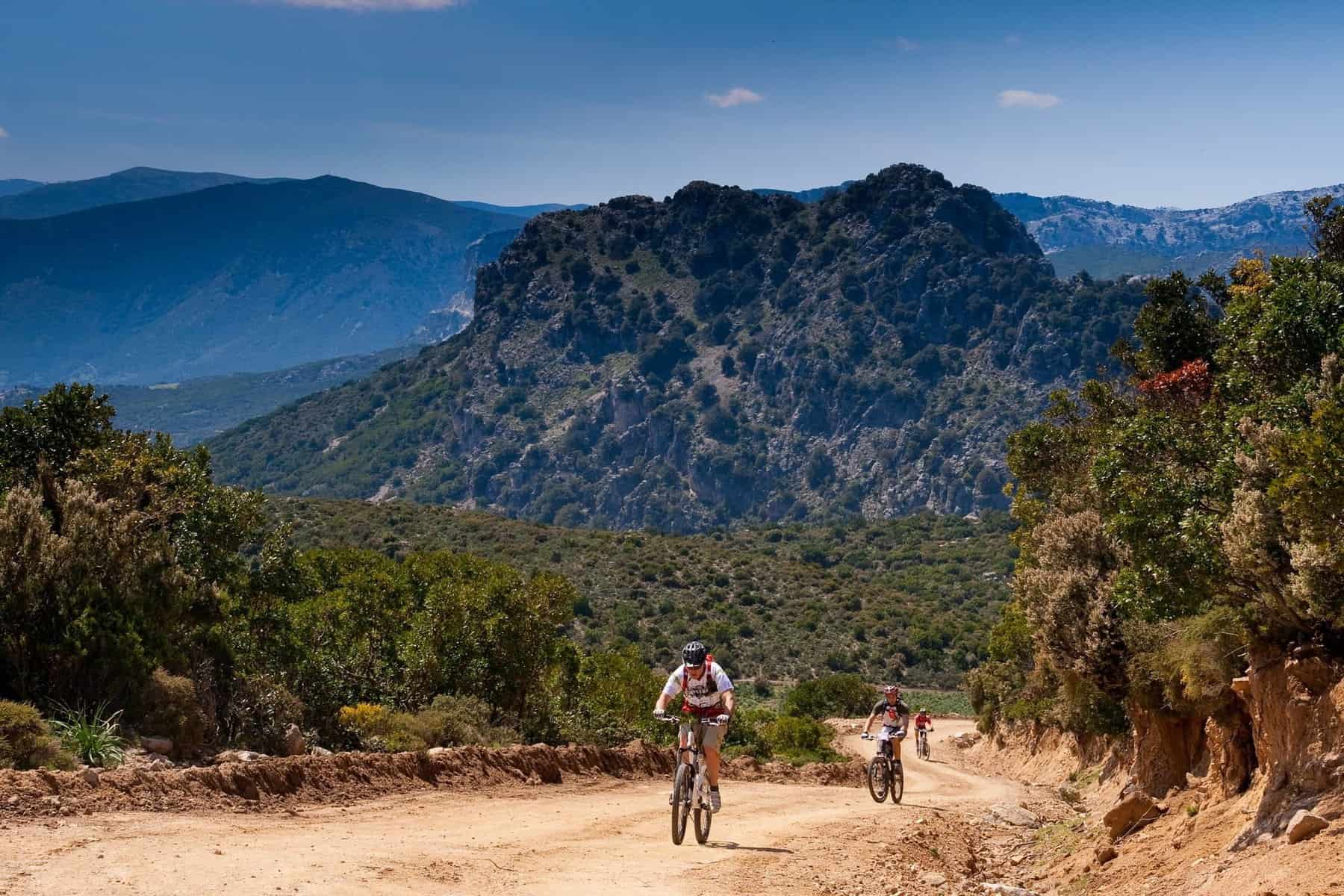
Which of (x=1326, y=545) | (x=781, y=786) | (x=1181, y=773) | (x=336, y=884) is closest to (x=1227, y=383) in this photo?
(x=1181, y=773)

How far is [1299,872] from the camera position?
10141mm

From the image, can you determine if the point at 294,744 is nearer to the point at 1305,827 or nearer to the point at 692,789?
the point at 692,789

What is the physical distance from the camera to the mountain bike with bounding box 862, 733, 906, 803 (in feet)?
74.3

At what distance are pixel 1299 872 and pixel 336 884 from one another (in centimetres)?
779

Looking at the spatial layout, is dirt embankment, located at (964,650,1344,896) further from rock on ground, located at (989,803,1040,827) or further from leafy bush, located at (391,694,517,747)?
leafy bush, located at (391,694,517,747)

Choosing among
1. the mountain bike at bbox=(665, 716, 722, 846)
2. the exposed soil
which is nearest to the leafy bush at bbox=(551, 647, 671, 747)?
the exposed soil

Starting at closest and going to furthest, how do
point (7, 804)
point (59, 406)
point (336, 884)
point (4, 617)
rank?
point (336, 884)
point (7, 804)
point (4, 617)
point (59, 406)

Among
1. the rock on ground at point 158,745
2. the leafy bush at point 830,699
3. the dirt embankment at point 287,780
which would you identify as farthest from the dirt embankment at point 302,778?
the leafy bush at point 830,699

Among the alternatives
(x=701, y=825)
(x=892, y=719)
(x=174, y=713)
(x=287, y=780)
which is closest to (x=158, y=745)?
(x=174, y=713)

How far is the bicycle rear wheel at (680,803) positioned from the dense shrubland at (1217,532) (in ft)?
22.4

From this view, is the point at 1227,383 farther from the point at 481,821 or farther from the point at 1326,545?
the point at 481,821

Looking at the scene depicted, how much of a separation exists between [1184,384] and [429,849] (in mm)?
28276

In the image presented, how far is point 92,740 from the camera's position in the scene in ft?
53.2

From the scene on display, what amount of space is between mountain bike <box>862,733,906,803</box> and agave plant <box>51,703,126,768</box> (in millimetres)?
12336
